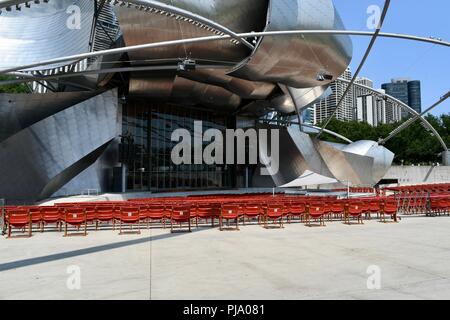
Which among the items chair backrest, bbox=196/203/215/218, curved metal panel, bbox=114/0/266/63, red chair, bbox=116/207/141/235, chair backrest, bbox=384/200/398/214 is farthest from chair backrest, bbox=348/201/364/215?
curved metal panel, bbox=114/0/266/63

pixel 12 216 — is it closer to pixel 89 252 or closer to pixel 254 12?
pixel 89 252

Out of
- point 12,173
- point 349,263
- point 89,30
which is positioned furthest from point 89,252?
point 89,30

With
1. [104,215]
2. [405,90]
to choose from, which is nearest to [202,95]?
[104,215]

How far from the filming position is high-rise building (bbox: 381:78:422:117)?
13700 cm

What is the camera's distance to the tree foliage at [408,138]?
72000 mm

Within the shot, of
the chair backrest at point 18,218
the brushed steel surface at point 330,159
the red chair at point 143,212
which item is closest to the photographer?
the chair backrest at point 18,218

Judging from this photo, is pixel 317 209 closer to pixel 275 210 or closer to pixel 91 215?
pixel 275 210

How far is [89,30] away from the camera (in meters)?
25.0

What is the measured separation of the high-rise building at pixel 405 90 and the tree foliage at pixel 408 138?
6301cm

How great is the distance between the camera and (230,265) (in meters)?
7.39

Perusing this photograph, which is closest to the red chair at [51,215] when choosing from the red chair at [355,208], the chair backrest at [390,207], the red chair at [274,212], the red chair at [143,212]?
the red chair at [143,212]

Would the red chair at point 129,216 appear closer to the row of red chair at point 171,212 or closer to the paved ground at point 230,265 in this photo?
the row of red chair at point 171,212
